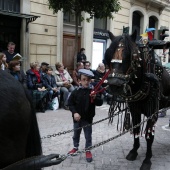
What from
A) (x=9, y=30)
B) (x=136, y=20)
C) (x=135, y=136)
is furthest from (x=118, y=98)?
(x=136, y=20)

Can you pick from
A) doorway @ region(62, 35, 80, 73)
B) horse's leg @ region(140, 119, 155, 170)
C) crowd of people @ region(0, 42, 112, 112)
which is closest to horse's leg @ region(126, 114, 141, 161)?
horse's leg @ region(140, 119, 155, 170)

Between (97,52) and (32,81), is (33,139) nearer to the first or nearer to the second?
(32,81)

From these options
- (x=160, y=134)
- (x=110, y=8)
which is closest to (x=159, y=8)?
(x=110, y=8)

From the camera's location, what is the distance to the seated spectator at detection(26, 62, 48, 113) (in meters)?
7.50

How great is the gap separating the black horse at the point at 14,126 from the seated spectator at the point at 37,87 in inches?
225

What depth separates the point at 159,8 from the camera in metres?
17.2

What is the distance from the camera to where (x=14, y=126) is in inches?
65.5

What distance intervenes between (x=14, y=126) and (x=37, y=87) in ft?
20.0

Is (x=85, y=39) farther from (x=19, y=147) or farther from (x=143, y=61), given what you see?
(x=19, y=147)

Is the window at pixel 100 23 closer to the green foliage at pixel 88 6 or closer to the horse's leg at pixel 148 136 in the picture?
the green foliage at pixel 88 6

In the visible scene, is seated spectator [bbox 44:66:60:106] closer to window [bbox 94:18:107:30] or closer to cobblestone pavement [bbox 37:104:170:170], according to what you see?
cobblestone pavement [bbox 37:104:170:170]

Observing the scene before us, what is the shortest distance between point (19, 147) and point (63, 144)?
10.3ft

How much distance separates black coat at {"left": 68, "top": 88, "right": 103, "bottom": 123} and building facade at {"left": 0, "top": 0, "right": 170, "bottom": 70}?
198 inches

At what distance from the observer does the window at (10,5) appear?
9.22 meters
